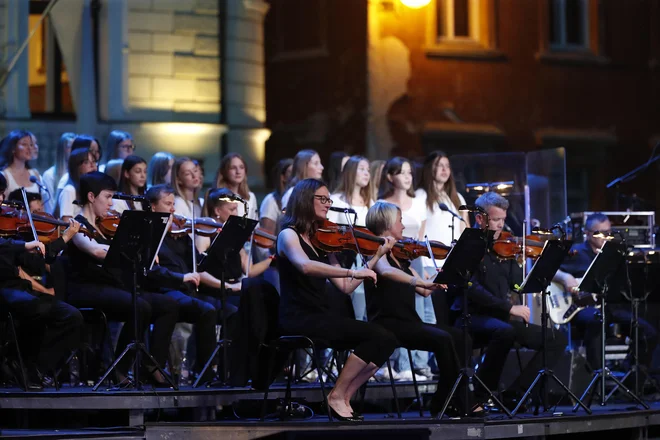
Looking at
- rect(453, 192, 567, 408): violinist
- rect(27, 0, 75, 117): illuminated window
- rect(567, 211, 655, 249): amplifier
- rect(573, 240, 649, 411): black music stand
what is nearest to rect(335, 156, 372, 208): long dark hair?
rect(453, 192, 567, 408): violinist

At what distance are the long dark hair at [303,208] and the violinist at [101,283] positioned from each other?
1.26m

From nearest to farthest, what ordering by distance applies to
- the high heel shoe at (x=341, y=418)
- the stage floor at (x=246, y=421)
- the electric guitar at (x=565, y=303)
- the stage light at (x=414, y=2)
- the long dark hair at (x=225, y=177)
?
the stage floor at (x=246, y=421), the high heel shoe at (x=341, y=418), the long dark hair at (x=225, y=177), the electric guitar at (x=565, y=303), the stage light at (x=414, y=2)

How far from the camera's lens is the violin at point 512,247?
8.59m

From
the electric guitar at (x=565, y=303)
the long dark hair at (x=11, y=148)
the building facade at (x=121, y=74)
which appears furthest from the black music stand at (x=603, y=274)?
the building facade at (x=121, y=74)

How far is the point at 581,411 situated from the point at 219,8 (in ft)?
27.3

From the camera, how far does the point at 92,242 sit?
8.03 metres

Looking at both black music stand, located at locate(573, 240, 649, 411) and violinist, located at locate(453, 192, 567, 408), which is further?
black music stand, located at locate(573, 240, 649, 411)

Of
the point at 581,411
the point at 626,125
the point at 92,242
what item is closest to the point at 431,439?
the point at 581,411

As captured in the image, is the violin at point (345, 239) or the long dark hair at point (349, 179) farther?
the long dark hair at point (349, 179)

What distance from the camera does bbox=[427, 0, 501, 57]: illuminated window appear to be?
17438 mm

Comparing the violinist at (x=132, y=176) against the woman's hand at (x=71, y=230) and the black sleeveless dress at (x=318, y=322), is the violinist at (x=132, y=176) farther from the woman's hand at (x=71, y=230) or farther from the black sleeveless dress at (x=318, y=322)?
the black sleeveless dress at (x=318, y=322)

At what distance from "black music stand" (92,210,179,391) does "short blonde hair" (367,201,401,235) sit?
1.29m

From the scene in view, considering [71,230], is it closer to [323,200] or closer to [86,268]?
[86,268]

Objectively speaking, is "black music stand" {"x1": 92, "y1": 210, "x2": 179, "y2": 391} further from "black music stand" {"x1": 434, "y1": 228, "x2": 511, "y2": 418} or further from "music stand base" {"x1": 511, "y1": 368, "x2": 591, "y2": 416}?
"music stand base" {"x1": 511, "y1": 368, "x2": 591, "y2": 416}
